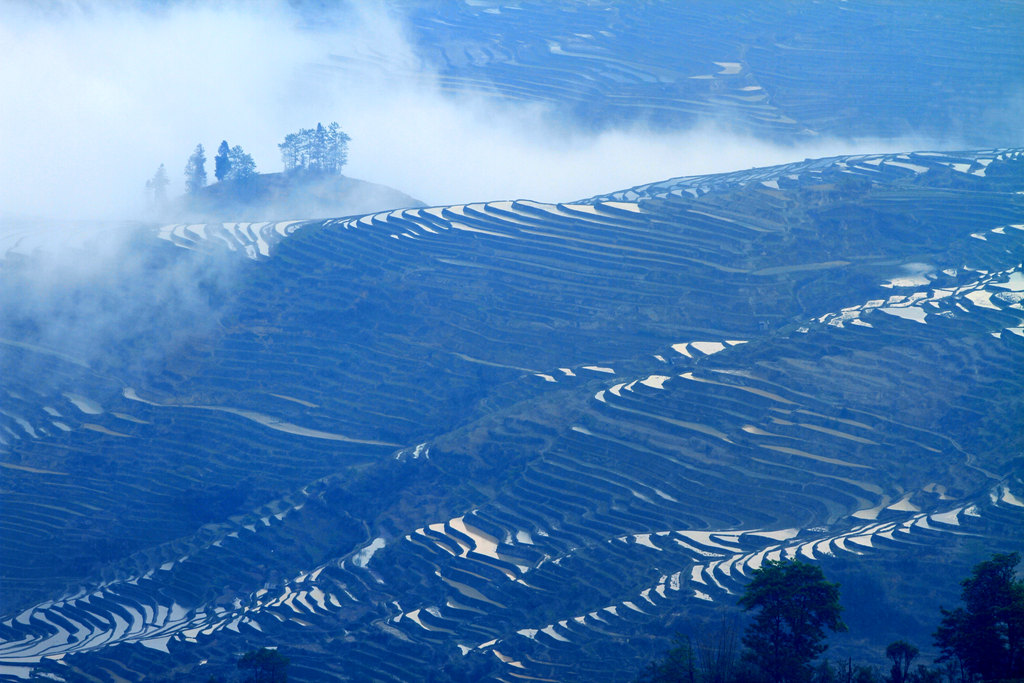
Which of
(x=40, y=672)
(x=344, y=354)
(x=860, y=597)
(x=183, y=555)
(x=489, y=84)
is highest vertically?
(x=489, y=84)

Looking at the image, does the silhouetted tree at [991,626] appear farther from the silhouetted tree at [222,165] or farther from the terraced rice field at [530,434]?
the silhouetted tree at [222,165]

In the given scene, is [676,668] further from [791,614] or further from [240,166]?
[240,166]

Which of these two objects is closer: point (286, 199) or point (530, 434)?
point (530, 434)

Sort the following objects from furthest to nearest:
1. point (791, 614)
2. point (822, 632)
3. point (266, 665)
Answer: point (266, 665) < point (822, 632) < point (791, 614)

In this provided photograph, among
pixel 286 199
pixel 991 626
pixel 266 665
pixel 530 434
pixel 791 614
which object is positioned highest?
pixel 286 199

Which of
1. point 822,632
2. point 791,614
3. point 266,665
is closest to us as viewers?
point 791,614

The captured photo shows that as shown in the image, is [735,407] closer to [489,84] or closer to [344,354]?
[344,354]

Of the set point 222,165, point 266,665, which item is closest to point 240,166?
point 222,165

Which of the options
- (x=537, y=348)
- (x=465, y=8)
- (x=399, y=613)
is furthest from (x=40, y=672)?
(x=465, y=8)
